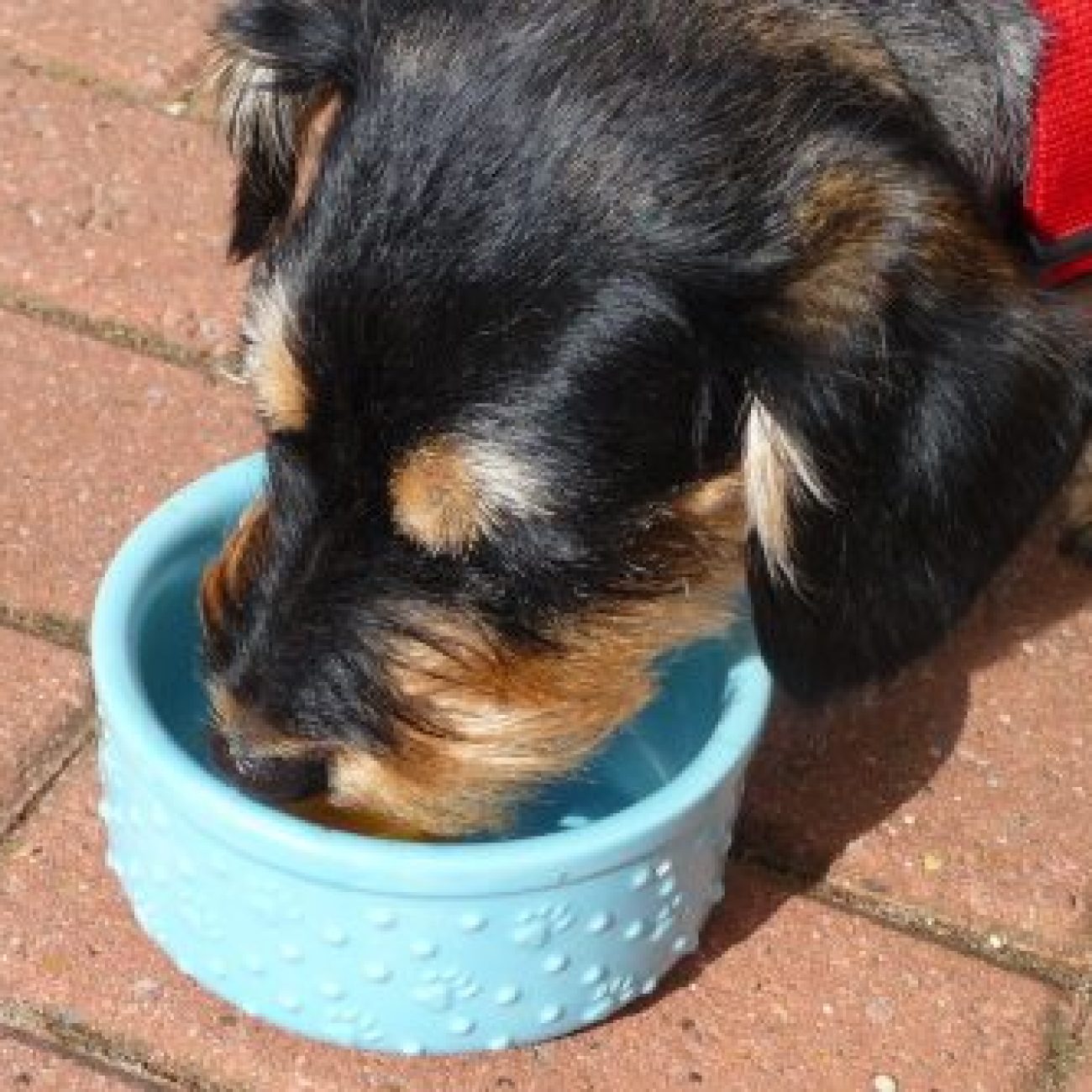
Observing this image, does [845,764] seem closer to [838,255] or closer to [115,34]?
[838,255]

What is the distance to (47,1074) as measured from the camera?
9.63 feet

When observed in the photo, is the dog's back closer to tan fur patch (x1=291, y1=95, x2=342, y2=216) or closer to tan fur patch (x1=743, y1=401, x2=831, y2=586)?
tan fur patch (x1=743, y1=401, x2=831, y2=586)

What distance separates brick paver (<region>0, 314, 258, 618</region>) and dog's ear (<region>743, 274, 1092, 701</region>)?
47.4 inches

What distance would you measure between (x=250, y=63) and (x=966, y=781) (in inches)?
53.6

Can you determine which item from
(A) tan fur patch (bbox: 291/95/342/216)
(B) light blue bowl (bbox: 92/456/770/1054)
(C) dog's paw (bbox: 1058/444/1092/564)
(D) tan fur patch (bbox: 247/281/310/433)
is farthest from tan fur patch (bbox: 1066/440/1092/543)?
(D) tan fur patch (bbox: 247/281/310/433)

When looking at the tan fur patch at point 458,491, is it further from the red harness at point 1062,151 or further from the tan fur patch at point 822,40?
the red harness at point 1062,151

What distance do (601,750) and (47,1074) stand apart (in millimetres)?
754

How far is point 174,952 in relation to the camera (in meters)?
3.01

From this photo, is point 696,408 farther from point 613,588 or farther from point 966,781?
point 966,781

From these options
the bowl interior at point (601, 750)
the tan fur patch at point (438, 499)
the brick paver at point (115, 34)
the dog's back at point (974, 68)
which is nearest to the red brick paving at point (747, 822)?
the bowl interior at point (601, 750)

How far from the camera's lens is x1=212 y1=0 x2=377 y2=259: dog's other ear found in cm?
288

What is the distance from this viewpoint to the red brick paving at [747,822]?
3037 millimetres

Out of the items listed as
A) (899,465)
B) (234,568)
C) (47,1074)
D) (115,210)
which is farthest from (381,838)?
(115,210)

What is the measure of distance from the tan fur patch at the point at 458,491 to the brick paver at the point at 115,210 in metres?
1.48
